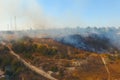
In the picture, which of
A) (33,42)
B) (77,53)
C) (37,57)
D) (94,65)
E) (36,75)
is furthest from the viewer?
(33,42)

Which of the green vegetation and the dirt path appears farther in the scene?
the green vegetation

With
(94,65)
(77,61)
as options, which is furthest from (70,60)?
(94,65)

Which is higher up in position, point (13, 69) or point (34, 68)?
point (34, 68)

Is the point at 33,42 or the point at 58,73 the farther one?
the point at 33,42

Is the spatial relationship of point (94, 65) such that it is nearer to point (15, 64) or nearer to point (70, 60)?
point (70, 60)

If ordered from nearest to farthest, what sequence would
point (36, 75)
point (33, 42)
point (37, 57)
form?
point (36, 75) < point (37, 57) < point (33, 42)

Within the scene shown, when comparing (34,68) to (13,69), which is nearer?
(34,68)

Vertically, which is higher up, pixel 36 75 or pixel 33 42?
pixel 33 42

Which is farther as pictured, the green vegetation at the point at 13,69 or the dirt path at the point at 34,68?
the green vegetation at the point at 13,69

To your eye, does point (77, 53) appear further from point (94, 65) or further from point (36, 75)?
point (36, 75)

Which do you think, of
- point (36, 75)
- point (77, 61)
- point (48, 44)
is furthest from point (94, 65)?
point (48, 44)
